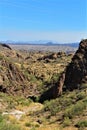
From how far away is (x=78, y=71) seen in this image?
40812 millimetres

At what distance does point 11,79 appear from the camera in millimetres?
51281

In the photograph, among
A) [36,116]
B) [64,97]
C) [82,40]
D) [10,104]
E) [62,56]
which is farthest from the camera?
[62,56]

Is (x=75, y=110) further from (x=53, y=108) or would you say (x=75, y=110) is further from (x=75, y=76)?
(x=75, y=76)

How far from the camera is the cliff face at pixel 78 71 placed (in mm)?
39800

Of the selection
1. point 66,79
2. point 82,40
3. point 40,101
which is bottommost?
point 40,101

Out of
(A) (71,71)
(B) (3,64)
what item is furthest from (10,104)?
(B) (3,64)

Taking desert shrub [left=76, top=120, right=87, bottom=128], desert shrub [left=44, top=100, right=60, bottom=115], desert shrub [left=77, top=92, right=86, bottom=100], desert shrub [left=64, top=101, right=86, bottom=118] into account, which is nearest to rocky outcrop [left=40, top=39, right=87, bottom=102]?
desert shrub [left=77, top=92, right=86, bottom=100]

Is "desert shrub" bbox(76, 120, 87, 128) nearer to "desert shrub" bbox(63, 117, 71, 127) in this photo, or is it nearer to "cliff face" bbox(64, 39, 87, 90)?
"desert shrub" bbox(63, 117, 71, 127)

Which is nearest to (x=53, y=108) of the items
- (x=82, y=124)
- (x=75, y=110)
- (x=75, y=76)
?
(x=75, y=110)

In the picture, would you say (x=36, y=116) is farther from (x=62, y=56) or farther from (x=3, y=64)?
(x=62, y=56)

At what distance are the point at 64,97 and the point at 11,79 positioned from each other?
15564 mm

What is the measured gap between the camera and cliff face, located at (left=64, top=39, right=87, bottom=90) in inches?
1567

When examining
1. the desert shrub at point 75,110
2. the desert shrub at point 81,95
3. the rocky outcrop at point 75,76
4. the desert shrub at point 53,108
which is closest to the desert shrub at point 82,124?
the desert shrub at point 75,110

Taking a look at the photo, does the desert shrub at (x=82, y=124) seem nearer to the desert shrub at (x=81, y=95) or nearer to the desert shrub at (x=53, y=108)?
the desert shrub at (x=53, y=108)
